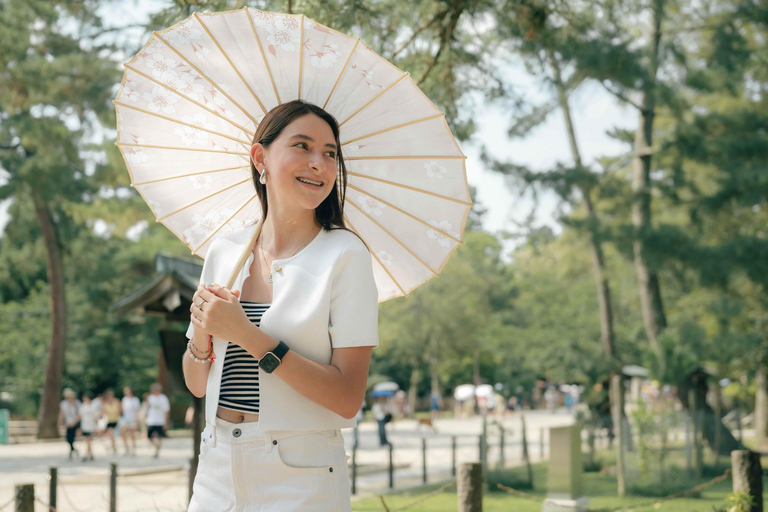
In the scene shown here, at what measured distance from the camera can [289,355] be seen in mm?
1743

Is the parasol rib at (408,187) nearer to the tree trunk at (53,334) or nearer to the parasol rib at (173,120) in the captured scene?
the parasol rib at (173,120)

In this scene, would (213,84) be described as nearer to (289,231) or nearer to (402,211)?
(289,231)

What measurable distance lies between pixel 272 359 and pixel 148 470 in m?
13.4

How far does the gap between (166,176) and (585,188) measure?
14.4 meters

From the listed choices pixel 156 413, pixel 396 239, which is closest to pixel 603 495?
pixel 156 413

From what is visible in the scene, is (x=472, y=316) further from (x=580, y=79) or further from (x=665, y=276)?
(x=580, y=79)

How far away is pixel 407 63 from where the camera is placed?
23.4ft

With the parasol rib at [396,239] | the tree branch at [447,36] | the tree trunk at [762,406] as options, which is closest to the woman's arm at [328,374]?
the parasol rib at [396,239]

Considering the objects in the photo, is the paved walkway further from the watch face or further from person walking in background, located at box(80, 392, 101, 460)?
the watch face

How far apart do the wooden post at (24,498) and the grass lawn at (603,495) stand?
4.83 m

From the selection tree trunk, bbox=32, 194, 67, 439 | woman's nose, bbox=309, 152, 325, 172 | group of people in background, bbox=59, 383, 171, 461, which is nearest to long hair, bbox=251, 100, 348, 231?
woman's nose, bbox=309, 152, 325, 172

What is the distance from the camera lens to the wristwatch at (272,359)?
1739 millimetres

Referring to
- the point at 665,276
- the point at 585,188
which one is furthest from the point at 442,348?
the point at 585,188

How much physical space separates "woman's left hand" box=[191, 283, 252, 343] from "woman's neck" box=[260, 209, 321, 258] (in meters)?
0.28
